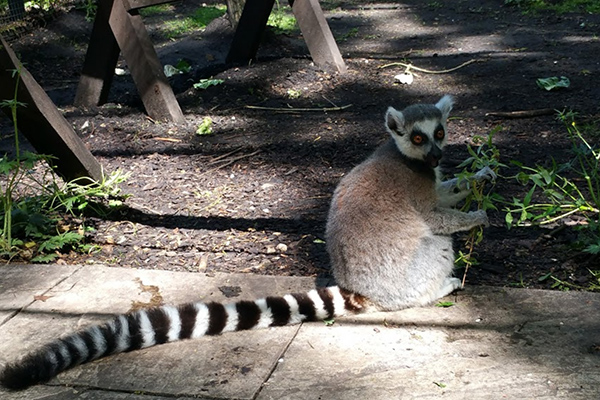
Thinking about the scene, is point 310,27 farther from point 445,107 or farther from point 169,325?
point 169,325

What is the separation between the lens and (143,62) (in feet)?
20.2

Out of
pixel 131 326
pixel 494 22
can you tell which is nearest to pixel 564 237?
pixel 131 326

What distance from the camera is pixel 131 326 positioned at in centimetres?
307

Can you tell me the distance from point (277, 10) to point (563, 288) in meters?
8.47

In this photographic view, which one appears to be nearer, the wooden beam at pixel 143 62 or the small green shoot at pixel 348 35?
the wooden beam at pixel 143 62

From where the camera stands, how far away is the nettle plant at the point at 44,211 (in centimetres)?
417

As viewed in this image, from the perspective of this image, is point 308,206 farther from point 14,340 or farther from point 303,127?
point 14,340

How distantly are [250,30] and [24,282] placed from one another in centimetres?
433

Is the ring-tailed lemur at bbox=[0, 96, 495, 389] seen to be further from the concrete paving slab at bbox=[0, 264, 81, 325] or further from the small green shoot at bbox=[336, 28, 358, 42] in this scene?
the small green shoot at bbox=[336, 28, 358, 42]

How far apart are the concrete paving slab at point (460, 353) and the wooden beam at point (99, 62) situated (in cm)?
409

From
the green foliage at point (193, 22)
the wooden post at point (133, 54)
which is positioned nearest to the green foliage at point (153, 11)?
the green foliage at point (193, 22)

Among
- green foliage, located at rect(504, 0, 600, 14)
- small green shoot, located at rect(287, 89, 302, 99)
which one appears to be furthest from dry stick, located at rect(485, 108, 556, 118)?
green foliage, located at rect(504, 0, 600, 14)

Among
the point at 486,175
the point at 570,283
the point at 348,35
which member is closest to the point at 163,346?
the point at 486,175

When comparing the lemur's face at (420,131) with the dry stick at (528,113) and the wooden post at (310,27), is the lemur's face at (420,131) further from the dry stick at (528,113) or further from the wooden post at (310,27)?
the wooden post at (310,27)
